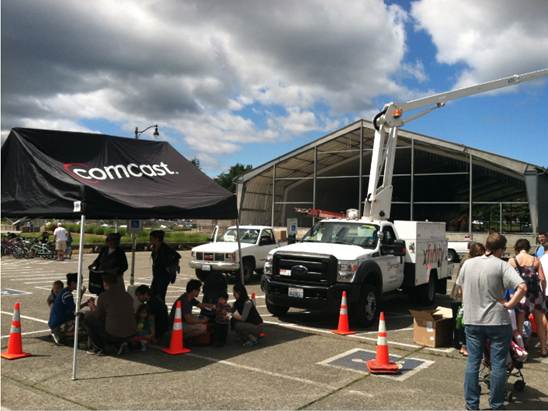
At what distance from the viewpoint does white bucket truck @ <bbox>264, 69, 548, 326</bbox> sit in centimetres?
929

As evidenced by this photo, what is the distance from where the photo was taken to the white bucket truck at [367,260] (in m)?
9.29

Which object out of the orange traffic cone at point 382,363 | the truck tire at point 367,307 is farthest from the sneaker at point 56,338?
the truck tire at point 367,307

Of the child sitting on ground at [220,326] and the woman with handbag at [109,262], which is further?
the woman with handbag at [109,262]

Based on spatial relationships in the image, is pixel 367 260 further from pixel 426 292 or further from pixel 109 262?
pixel 109 262

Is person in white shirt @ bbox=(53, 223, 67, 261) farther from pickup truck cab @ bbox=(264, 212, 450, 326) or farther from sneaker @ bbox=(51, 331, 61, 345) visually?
sneaker @ bbox=(51, 331, 61, 345)

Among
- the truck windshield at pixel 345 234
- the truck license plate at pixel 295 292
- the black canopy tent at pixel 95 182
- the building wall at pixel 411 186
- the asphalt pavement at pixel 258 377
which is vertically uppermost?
the building wall at pixel 411 186

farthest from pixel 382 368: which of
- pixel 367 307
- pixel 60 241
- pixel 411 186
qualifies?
pixel 411 186

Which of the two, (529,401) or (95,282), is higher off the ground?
(95,282)

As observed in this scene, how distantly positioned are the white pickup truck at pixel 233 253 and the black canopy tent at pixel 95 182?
22.4 ft

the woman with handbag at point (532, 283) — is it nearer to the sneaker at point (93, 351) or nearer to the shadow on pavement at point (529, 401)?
the shadow on pavement at point (529, 401)

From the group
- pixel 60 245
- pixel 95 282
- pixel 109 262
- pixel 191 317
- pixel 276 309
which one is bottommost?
pixel 276 309

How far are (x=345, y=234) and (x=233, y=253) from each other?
5806 millimetres

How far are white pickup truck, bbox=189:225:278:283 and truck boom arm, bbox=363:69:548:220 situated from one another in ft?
16.4

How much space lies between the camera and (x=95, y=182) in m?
7.38
